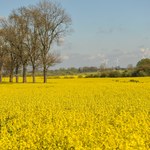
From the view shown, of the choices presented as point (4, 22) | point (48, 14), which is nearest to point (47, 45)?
point (48, 14)

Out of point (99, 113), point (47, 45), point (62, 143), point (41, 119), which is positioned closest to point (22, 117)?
point (41, 119)

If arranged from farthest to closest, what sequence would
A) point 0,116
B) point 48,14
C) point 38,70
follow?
point 38,70 < point 48,14 < point 0,116

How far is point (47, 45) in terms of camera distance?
56.4m

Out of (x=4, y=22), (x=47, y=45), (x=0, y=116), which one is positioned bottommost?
(x=0, y=116)

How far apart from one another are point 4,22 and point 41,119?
52.7 m

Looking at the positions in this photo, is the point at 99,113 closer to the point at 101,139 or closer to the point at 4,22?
the point at 101,139

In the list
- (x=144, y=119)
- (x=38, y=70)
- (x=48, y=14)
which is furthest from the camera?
(x=38, y=70)

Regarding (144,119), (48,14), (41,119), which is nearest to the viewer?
(144,119)

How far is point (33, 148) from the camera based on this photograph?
324 inches

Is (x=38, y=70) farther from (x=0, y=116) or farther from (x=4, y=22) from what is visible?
(x=0, y=116)

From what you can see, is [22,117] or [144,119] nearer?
[144,119]

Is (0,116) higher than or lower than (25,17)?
lower

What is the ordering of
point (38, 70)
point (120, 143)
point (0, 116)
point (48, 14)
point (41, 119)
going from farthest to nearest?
point (38, 70), point (48, 14), point (0, 116), point (41, 119), point (120, 143)

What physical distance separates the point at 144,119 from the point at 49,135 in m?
3.47
